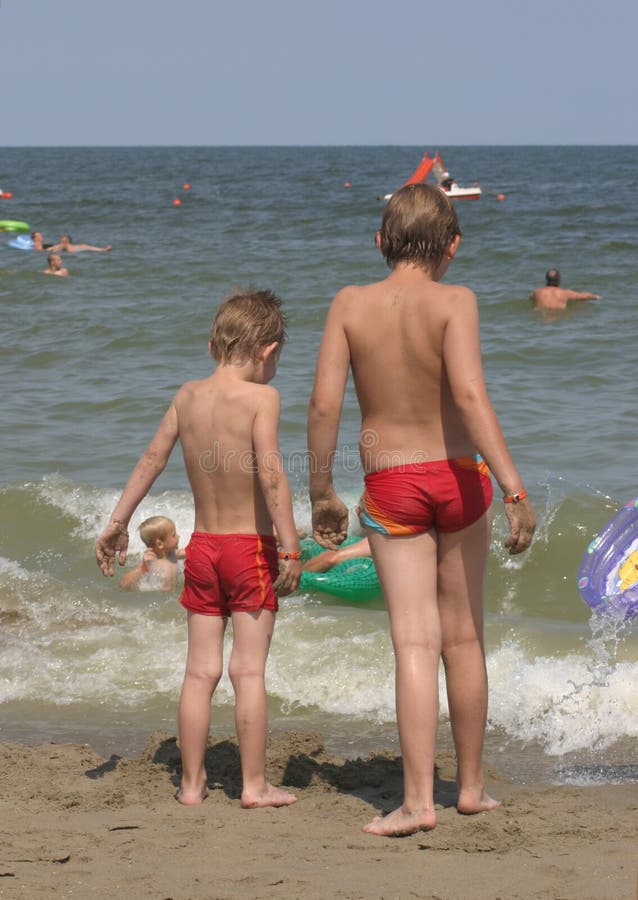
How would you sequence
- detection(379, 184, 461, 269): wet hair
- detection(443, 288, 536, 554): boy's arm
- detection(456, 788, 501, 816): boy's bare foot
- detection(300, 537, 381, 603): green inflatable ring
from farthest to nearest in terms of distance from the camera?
detection(300, 537, 381, 603): green inflatable ring → detection(456, 788, 501, 816): boy's bare foot → detection(379, 184, 461, 269): wet hair → detection(443, 288, 536, 554): boy's arm

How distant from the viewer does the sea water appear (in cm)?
484

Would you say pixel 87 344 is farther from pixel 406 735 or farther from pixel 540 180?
pixel 540 180

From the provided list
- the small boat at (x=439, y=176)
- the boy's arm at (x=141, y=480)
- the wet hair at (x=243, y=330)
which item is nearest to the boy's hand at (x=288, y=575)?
the boy's arm at (x=141, y=480)

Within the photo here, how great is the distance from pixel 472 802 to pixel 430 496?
35.3 inches

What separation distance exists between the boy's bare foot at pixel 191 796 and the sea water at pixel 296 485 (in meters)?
0.99

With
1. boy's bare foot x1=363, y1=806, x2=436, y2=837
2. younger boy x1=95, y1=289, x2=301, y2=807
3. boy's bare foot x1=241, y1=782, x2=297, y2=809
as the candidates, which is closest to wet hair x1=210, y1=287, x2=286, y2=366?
younger boy x1=95, y1=289, x2=301, y2=807

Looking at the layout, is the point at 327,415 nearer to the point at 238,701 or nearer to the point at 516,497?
the point at 516,497

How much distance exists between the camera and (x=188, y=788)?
11.8 feet

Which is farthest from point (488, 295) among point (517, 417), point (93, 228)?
point (93, 228)

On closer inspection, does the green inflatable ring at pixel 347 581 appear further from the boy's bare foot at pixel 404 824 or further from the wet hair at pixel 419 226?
the wet hair at pixel 419 226

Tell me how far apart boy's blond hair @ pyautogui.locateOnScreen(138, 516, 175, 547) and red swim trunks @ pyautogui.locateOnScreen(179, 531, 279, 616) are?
328cm

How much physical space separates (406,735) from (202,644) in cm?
73

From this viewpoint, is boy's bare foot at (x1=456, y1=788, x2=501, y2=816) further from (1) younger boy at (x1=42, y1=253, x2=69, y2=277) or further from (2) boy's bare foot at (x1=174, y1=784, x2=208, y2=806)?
(1) younger boy at (x1=42, y1=253, x2=69, y2=277)

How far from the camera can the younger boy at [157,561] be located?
670cm
